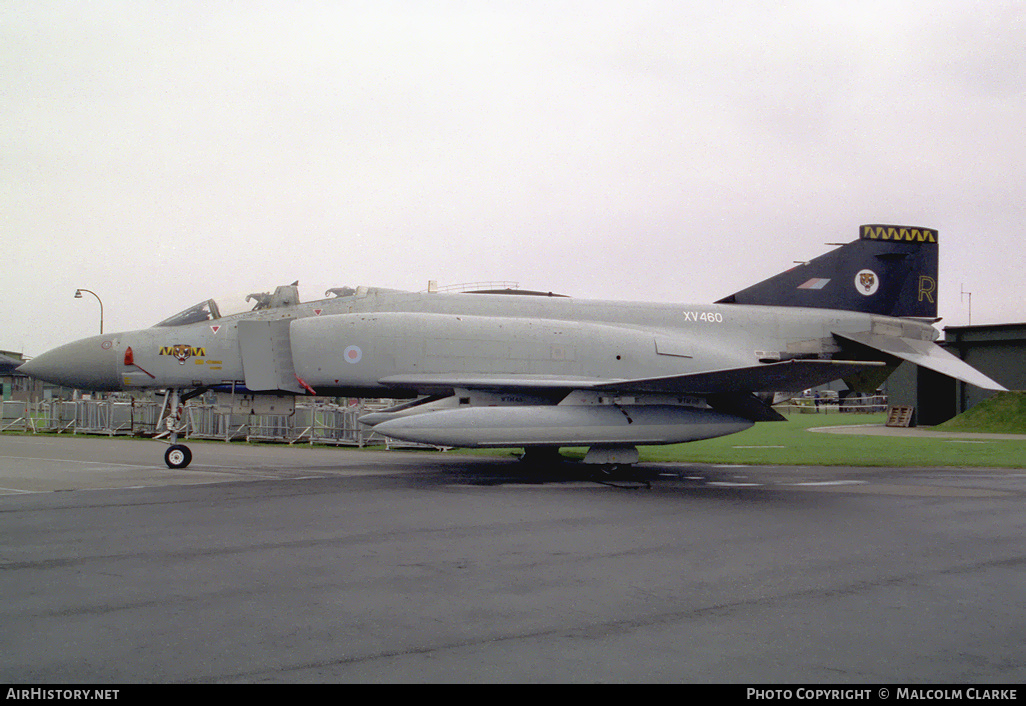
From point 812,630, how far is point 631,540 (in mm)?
2784

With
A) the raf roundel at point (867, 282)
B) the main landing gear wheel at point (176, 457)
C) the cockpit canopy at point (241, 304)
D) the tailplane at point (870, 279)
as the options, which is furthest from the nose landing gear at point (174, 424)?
the raf roundel at point (867, 282)

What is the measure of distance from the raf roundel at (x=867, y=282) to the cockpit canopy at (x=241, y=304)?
33.0ft

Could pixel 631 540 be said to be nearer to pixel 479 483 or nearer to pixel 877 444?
pixel 479 483

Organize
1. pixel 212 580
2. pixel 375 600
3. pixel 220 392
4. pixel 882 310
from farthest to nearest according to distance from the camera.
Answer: pixel 882 310 < pixel 220 392 < pixel 212 580 < pixel 375 600

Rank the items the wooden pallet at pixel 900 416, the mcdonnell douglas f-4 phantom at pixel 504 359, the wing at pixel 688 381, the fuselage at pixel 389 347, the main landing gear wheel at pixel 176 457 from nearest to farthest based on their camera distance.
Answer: the wing at pixel 688 381 < the mcdonnell douglas f-4 phantom at pixel 504 359 < the fuselage at pixel 389 347 < the main landing gear wheel at pixel 176 457 < the wooden pallet at pixel 900 416

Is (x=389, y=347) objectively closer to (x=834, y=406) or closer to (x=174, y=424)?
(x=174, y=424)

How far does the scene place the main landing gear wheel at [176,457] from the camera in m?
13.3

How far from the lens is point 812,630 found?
417 cm

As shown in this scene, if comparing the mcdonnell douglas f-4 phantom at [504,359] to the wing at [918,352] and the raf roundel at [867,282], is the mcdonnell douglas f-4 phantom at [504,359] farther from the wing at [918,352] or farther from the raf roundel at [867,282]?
the raf roundel at [867,282]

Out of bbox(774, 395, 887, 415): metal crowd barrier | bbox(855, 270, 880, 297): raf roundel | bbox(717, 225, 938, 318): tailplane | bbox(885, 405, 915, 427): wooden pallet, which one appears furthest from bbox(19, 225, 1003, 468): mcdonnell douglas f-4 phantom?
bbox(774, 395, 887, 415): metal crowd barrier

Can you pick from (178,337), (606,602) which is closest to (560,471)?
(178,337)

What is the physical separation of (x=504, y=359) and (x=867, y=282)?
25.5ft

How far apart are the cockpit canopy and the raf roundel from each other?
1006 cm

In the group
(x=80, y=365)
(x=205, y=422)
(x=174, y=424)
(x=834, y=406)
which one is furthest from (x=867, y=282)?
(x=834, y=406)
